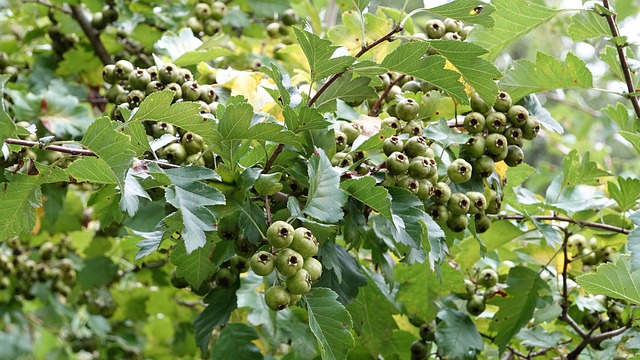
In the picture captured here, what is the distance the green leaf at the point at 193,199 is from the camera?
120 centimetres

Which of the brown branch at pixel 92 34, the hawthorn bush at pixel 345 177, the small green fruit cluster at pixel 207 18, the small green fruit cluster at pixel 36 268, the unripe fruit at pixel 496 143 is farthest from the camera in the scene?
the small green fruit cluster at pixel 36 268

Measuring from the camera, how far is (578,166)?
198 cm

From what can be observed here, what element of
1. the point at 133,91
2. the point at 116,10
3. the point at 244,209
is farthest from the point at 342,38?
the point at 116,10

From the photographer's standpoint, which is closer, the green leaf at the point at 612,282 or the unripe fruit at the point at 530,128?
the green leaf at the point at 612,282

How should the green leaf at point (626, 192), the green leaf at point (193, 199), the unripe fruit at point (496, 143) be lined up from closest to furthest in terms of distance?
the green leaf at point (193, 199) < the unripe fruit at point (496, 143) < the green leaf at point (626, 192)

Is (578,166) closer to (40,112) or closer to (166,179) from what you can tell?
(166,179)

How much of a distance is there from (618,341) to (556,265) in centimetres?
26

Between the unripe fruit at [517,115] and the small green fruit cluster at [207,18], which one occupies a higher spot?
the unripe fruit at [517,115]

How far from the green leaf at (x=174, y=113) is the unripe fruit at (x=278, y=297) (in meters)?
0.29

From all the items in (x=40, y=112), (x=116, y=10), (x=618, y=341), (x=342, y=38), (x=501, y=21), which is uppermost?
(x=501, y=21)

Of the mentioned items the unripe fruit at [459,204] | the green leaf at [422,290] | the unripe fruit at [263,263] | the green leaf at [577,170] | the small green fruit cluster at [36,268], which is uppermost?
the unripe fruit at [263,263]

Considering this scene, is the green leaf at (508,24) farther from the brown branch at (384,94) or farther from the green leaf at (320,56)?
the green leaf at (320,56)

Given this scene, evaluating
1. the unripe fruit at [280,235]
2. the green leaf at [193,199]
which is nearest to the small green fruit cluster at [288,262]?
the unripe fruit at [280,235]

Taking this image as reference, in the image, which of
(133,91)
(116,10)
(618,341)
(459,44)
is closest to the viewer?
(459,44)
